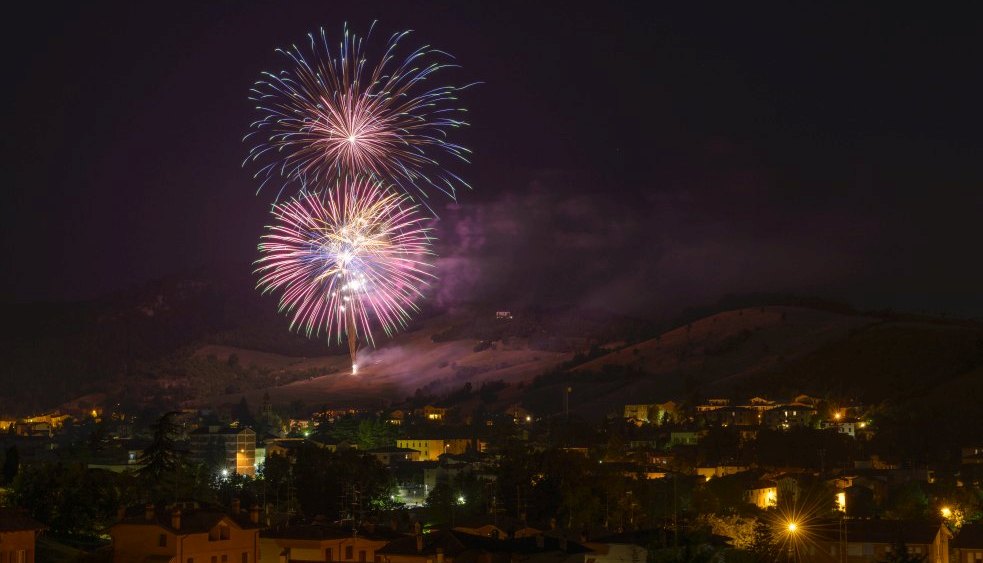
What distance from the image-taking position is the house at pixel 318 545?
4981 cm

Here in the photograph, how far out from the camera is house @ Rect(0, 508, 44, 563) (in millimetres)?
44344

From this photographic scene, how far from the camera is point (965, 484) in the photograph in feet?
256

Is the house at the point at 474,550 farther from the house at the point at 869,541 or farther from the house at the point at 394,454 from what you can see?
the house at the point at 394,454

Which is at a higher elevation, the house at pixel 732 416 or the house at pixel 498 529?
the house at pixel 732 416

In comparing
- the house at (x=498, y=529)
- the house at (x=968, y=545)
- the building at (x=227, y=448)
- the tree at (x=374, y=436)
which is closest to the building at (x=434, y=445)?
the tree at (x=374, y=436)

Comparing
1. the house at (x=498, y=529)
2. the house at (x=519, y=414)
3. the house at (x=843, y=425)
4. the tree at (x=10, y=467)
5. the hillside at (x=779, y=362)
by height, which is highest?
the hillside at (x=779, y=362)

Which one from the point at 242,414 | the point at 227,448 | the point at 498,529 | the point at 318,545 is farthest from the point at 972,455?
the point at 242,414

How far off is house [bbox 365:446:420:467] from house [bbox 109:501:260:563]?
4965 cm

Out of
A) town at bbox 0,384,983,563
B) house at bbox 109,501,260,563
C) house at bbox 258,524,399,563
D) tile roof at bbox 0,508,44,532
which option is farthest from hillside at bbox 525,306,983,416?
tile roof at bbox 0,508,44,532

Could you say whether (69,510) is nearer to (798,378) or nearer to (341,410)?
(798,378)

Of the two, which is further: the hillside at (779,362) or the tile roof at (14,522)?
the hillside at (779,362)

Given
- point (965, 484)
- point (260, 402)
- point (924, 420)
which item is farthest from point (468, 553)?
point (260, 402)

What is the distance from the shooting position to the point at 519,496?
225 ft

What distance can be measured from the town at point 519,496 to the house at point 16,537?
2.5 inches
